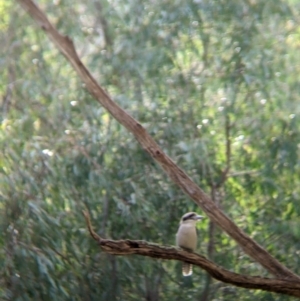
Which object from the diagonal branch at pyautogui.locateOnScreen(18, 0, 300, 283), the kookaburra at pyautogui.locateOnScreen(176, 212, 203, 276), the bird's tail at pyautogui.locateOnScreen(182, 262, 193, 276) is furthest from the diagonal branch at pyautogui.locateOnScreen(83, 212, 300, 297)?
the bird's tail at pyautogui.locateOnScreen(182, 262, 193, 276)

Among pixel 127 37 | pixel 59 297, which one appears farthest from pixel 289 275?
pixel 127 37

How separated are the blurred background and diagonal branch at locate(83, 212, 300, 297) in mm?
1916

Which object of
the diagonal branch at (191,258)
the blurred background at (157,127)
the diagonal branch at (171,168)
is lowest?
the diagonal branch at (191,258)

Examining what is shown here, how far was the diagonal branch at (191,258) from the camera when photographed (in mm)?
5016

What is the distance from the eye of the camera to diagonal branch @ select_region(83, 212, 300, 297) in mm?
5016

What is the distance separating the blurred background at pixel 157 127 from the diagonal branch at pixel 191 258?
1916 mm

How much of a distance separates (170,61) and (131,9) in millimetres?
546

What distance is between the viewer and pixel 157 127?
7.73m

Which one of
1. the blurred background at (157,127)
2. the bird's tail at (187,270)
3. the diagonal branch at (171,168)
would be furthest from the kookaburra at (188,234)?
the diagonal branch at (171,168)

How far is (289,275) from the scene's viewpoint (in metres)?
5.75

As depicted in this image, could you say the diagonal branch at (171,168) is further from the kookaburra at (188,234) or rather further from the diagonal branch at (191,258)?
the kookaburra at (188,234)

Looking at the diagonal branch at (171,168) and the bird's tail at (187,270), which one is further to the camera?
the bird's tail at (187,270)

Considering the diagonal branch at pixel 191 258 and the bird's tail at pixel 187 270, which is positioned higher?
the bird's tail at pixel 187 270

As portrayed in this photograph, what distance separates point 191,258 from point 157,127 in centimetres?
268
